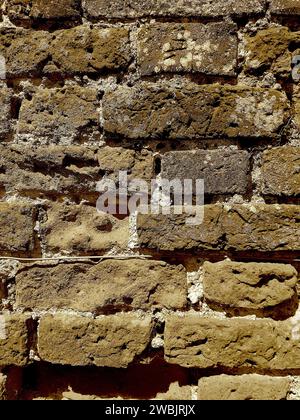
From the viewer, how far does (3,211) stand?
1021mm

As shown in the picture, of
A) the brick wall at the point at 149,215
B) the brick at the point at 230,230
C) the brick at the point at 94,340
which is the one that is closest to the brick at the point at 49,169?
the brick wall at the point at 149,215

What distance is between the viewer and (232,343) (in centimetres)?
96

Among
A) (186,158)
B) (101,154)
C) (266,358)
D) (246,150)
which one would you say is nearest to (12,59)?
(101,154)

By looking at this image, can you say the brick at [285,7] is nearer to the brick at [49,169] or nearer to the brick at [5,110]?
the brick at [49,169]

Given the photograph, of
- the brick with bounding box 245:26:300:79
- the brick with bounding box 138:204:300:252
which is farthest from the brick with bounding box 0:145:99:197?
the brick with bounding box 245:26:300:79

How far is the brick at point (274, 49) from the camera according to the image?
97 centimetres

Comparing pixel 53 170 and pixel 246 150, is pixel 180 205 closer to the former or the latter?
pixel 246 150

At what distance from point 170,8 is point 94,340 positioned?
0.73 m

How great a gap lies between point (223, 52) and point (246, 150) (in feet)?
0.70

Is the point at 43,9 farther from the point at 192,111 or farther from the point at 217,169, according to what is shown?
the point at 217,169

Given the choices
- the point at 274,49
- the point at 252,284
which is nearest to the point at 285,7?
the point at 274,49

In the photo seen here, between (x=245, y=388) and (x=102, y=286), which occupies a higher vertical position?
(x=102, y=286)

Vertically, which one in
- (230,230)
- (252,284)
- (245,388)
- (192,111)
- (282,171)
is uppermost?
(192,111)

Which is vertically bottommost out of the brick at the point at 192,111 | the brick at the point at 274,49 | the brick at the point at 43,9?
the brick at the point at 192,111
